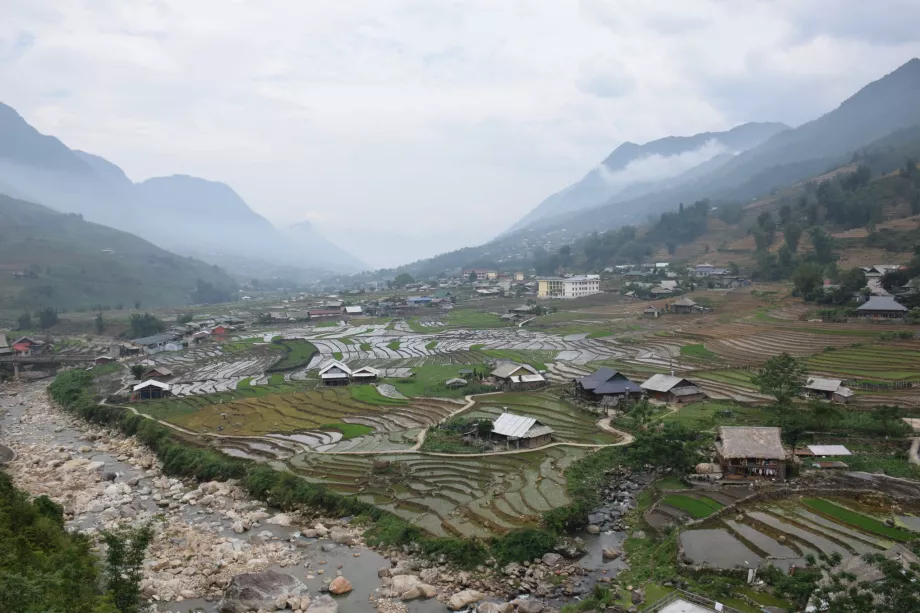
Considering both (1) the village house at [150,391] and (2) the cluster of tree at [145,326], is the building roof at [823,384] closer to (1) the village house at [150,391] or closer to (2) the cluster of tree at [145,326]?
(1) the village house at [150,391]

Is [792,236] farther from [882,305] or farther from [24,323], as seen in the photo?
[24,323]

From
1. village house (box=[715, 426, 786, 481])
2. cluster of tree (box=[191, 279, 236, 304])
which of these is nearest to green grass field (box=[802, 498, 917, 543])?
village house (box=[715, 426, 786, 481])

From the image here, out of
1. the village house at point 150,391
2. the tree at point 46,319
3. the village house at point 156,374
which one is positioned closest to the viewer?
the village house at point 150,391

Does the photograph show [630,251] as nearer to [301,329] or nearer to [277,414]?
[301,329]

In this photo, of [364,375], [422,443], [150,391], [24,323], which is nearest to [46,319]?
[24,323]

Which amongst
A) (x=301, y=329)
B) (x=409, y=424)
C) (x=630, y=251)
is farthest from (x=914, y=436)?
(x=630, y=251)

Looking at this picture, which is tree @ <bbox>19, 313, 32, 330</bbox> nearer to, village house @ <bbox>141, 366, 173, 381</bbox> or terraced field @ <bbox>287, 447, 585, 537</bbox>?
village house @ <bbox>141, 366, 173, 381</bbox>

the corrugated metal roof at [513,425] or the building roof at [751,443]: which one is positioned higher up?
the building roof at [751,443]

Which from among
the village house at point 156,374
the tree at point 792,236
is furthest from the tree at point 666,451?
the tree at point 792,236
